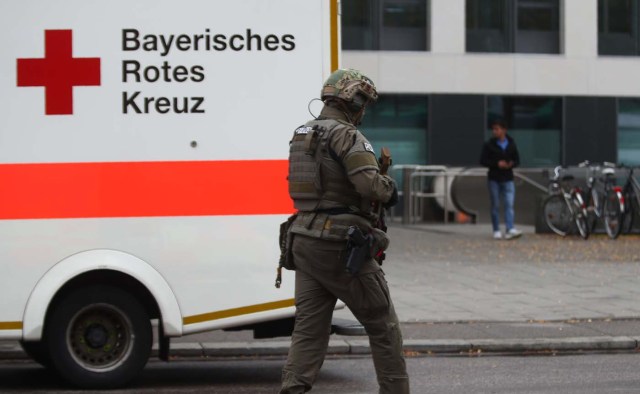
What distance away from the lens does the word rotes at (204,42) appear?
8156 millimetres

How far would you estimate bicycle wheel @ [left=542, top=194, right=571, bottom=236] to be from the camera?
2192 cm

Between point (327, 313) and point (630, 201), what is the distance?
1595 cm

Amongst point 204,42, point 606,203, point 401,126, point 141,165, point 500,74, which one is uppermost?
point 500,74

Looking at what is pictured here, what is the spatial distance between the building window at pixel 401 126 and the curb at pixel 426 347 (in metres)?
23.2

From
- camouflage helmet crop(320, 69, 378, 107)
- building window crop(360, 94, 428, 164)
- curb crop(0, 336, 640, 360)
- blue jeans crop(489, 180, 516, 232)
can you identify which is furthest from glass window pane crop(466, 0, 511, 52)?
camouflage helmet crop(320, 69, 378, 107)

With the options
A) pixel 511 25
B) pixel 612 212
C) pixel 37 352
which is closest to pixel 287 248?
pixel 37 352

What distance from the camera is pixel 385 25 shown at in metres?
33.7

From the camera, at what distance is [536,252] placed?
1855 centimetres

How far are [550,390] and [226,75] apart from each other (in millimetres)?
2775

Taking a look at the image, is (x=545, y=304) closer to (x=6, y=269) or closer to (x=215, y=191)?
(x=215, y=191)

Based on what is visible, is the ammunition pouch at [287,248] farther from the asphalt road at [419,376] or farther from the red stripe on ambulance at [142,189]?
the asphalt road at [419,376]

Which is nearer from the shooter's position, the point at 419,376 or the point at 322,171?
the point at 322,171

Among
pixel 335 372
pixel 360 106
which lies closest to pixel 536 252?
pixel 335 372

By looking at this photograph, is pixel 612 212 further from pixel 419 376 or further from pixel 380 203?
pixel 380 203
